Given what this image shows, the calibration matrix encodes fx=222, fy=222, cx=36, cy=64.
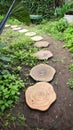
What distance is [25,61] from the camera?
4.57 meters

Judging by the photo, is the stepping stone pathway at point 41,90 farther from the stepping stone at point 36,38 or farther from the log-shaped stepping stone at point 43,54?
the stepping stone at point 36,38

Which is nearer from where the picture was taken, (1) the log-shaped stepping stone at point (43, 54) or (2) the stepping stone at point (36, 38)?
(1) the log-shaped stepping stone at point (43, 54)

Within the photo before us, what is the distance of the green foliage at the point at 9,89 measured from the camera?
347cm

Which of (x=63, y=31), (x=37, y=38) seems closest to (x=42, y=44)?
(x=37, y=38)

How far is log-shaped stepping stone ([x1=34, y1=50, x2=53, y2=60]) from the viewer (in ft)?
15.6

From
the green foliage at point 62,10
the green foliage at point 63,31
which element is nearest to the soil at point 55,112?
the green foliage at point 63,31

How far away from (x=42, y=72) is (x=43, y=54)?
2.45 feet

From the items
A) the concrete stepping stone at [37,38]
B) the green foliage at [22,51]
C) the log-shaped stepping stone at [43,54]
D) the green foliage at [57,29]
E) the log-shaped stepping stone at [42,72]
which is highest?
the green foliage at [22,51]

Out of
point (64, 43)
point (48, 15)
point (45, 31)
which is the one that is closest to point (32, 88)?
point (64, 43)

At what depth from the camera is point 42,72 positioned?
13.9 ft

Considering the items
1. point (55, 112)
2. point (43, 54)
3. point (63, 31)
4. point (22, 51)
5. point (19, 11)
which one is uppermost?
point (19, 11)

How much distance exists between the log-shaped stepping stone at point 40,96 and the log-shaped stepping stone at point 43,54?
0.94 m

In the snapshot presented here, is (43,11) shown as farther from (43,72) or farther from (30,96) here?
(30,96)

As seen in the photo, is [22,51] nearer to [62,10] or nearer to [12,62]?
[12,62]
